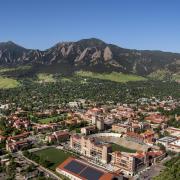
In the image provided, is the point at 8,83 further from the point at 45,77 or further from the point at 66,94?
the point at 66,94

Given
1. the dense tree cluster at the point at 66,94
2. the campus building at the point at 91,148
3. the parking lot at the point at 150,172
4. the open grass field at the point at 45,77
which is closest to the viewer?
the parking lot at the point at 150,172

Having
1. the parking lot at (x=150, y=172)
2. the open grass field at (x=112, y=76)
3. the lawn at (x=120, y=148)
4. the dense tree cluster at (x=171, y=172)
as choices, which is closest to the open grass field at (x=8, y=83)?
the open grass field at (x=112, y=76)

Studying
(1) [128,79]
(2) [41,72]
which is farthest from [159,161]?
(2) [41,72]

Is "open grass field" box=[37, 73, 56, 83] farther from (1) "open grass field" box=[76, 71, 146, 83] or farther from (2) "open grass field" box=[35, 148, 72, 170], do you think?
(2) "open grass field" box=[35, 148, 72, 170]

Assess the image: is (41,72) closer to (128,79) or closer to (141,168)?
(128,79)

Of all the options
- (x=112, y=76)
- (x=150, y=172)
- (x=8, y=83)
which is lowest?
(x=150, y=172)

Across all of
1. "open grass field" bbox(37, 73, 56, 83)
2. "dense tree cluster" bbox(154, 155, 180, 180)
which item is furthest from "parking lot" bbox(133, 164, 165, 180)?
"open grass field" bbox(37, 73, 56, 83)

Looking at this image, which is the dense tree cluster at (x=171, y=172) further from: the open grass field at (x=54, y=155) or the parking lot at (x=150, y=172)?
the open grass field at (x=54, y=155)

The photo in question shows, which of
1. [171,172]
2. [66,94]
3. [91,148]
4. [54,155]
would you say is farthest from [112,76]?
[171,172]

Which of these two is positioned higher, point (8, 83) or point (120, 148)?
point (8, 83)
